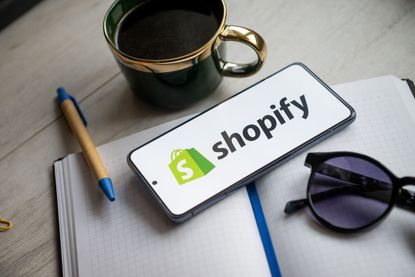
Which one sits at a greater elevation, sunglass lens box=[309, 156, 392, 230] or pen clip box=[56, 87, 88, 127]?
pen clip box=[56, 87, 88, 127]

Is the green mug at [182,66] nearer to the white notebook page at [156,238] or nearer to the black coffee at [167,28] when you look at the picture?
the black coffee at [167,28]

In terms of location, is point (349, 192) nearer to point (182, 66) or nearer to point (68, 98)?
point (182, 66)

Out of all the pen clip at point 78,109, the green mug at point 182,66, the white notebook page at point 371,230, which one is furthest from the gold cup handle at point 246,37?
the pen clip at point 78,109

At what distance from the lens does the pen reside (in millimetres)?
465

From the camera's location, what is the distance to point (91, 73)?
0.60 m

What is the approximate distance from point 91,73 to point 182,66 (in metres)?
0.21

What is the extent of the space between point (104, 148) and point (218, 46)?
0.64ft

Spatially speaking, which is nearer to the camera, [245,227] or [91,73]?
[245,227]

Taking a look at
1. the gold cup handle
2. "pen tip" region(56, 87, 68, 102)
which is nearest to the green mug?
the gold cup handle

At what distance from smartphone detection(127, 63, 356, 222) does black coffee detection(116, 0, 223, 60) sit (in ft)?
0.28

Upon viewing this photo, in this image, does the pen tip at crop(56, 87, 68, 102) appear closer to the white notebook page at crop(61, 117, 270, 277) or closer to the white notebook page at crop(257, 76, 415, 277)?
the white notebook page at crop(61, 117, 270, 277)

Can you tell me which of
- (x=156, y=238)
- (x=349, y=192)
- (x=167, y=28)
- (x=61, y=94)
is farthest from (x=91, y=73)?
(x=349, y=192)

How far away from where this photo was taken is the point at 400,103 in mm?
482

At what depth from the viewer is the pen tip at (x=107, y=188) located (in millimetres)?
458
